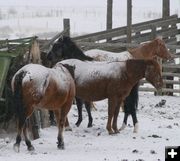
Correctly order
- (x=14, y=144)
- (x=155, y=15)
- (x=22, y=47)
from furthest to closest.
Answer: (x=155, y=15) → (x=22, y=47) → (x=14, y=144)

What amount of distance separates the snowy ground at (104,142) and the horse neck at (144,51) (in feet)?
4.62

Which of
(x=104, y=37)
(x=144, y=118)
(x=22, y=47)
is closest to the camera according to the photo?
(x=22, y=47)

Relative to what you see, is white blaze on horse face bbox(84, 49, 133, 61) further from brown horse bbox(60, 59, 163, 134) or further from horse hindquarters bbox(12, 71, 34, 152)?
horse hindquarters bbox(12, 71, 34, 152)

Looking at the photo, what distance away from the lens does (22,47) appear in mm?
8766

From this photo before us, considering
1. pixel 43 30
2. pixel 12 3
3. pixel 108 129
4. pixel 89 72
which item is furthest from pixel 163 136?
pixel 12 3

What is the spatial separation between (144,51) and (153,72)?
2167 mm

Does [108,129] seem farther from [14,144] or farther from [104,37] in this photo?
[104,37]

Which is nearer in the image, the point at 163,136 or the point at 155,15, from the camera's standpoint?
the point at 163,136

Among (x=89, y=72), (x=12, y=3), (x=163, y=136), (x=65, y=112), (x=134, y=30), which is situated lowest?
(x=163, y=136)

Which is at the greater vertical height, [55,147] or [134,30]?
[134,30]

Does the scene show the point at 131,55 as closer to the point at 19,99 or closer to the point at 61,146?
the point at 61,146

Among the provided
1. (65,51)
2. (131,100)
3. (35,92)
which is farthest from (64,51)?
(35,92)

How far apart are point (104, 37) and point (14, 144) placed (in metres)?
10.1

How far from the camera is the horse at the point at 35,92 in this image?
7.23 m
